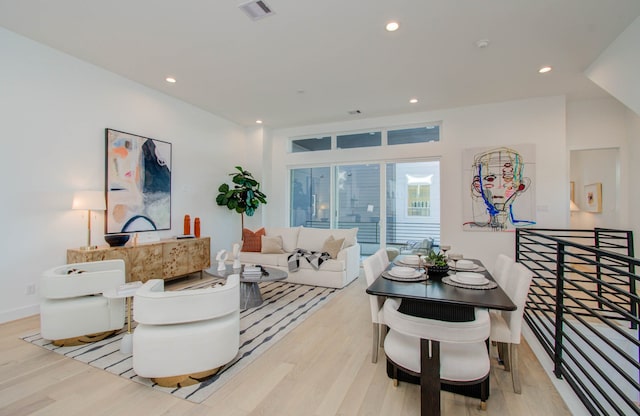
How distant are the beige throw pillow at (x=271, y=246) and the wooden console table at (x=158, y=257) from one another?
3.40ft

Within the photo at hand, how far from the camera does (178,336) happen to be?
208 cm

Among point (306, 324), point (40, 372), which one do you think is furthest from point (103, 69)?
point (306, 324)

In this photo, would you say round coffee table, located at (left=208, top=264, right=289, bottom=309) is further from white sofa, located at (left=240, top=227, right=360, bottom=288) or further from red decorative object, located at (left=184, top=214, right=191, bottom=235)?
red decorative object, located at (left=184, top=214, right=191, bottom=235)

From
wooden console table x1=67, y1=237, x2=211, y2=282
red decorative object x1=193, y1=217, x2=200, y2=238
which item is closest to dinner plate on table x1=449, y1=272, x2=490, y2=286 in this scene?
wooden console table x1=67, y1=237, x2=211, y2=282

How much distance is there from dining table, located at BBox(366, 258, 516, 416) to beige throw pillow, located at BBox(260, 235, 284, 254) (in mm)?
3073

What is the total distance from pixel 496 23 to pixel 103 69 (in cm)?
500

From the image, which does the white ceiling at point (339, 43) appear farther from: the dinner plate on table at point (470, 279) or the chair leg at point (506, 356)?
the chair leg at point (506, 356)

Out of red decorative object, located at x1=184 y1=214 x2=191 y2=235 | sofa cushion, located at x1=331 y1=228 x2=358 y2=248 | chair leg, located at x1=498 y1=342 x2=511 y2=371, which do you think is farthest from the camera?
red decorative object, located at x1=184 y1=214 x2=191 y2=235

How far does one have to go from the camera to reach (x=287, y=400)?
2008 mm

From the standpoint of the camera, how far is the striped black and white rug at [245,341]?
7.17ft

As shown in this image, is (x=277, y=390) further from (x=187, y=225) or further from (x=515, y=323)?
(x=187, y=225)

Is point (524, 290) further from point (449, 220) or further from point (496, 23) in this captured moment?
point (449, 220)

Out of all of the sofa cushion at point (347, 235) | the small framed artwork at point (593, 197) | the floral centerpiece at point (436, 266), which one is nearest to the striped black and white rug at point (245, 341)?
the sofa cushion at point (347, 235)

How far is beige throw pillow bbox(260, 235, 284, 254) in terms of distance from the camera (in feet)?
17.2
